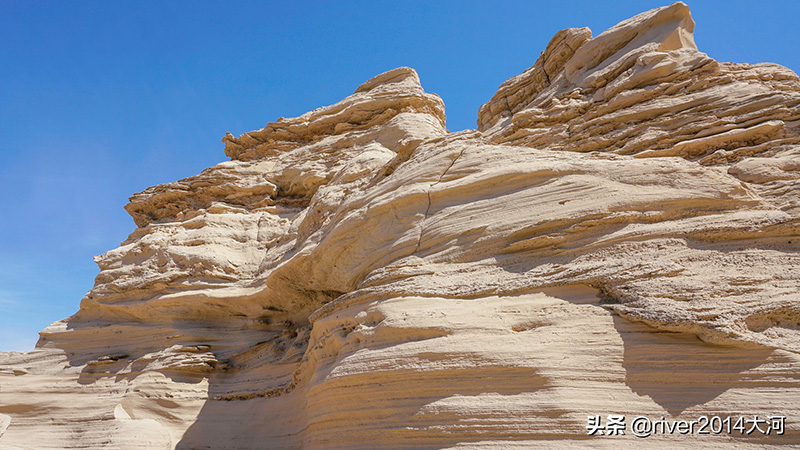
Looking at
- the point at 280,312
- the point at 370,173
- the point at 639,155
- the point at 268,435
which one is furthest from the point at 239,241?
the point at 639,155

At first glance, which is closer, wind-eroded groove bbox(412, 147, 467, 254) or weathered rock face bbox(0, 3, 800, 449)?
weathered rock face bbox(0, 3, 800, 449)

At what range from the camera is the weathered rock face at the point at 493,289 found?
18.9 ft

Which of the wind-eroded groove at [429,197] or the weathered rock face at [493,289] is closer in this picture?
the weathered rock face at [493,289]

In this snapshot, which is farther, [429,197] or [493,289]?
[429,197]

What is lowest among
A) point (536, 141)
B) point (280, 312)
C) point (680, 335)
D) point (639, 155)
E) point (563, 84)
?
point (680, 335)

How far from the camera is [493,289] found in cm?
723

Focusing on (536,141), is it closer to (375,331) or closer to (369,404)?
(375,331)

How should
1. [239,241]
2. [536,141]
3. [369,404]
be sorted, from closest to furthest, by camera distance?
1. [369,404]
2. [536,141]
3. [239,241]

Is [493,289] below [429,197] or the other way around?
below

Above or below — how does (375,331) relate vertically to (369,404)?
above

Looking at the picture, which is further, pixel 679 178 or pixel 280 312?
pixel 280 312

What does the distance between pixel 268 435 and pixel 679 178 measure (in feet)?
29.9

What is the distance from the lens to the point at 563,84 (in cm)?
1319

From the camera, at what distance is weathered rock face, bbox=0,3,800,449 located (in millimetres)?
5770
